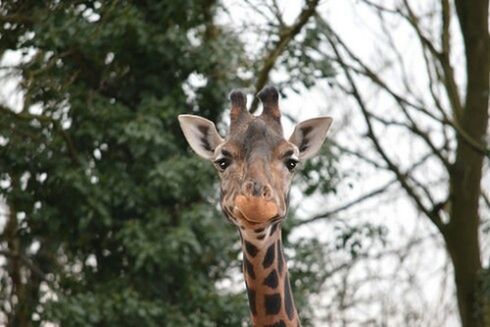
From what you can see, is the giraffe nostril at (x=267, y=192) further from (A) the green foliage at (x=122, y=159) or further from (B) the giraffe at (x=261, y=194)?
(A) the green foliage at (x=122, y=159)

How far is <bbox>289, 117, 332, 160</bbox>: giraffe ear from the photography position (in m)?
Answer: 8.47

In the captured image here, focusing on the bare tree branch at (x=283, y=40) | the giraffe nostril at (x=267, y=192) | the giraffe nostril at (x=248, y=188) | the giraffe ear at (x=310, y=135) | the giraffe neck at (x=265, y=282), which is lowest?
the bare tree branch at (x=283, y=40)

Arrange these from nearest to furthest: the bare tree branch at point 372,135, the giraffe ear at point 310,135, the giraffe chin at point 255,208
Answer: the giraffe chin at point 255,208 < the giraffe ear at point 310,135 < the bare tree branch at point 372,135

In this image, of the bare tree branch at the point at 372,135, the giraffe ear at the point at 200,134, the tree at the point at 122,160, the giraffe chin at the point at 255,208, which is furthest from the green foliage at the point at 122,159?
the giraffe chin at the point at 255,208

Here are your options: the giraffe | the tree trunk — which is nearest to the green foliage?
the tree trunk

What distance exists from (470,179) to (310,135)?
21.8 feet

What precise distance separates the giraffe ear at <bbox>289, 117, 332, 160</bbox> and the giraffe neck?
0.92 metres

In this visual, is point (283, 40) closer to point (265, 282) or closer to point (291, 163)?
point (291, 163)

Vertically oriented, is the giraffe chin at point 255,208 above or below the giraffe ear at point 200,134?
above

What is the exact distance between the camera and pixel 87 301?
1270 cm

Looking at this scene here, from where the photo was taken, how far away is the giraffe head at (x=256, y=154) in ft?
23.5

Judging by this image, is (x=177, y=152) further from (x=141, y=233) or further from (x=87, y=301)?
(x=87, y=301)

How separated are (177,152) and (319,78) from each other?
1725 mm

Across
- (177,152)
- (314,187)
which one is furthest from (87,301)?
(314,187)
